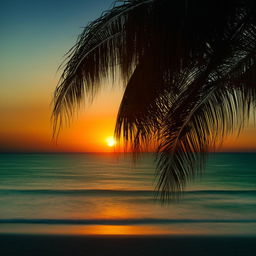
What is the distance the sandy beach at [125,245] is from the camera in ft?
27.5

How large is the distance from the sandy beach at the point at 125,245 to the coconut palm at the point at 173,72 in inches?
165

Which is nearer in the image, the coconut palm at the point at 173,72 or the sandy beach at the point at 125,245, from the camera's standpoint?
the coconut palm at the point at 173,72

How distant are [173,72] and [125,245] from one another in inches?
225

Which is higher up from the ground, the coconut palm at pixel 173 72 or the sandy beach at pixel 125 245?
the coconut palm at pixel 173 72

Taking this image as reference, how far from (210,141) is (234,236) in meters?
6.72

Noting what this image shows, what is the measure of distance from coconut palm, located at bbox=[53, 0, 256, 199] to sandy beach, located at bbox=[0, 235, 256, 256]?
4194 millimetres

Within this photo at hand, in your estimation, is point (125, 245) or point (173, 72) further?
point (125, 245)

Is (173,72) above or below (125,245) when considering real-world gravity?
above

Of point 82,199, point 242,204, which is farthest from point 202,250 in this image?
point 82,199

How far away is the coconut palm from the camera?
3.74 meters

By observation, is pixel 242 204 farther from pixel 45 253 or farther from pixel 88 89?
pixel 88 89

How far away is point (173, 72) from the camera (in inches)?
159

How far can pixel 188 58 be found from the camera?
13.0ft

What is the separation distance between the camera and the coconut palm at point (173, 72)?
374cm
